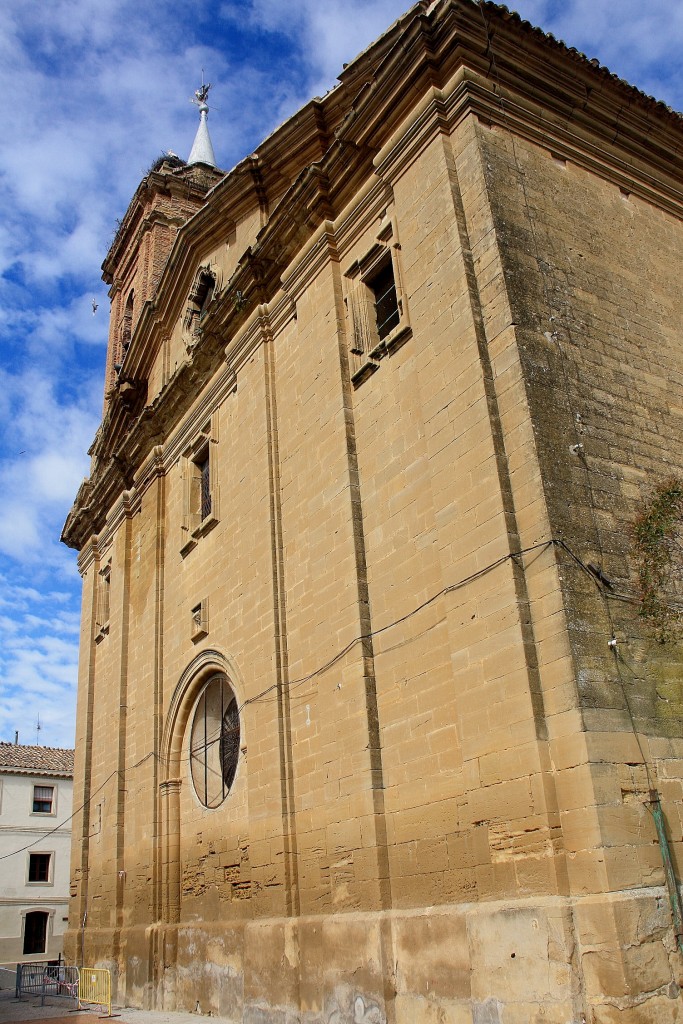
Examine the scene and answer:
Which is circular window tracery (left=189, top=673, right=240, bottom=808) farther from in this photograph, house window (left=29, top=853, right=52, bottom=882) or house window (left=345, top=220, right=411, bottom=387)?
house window (left=29, top=853, right=52, bottom=882)

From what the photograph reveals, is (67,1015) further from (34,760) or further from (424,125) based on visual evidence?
(34,760)

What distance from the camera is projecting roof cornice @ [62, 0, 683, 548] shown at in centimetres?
980

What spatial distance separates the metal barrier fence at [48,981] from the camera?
1555 centimetres

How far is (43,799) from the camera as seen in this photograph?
117 feet

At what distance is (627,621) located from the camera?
7555mm

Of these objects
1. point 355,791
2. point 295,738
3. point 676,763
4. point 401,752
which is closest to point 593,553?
point 676,763

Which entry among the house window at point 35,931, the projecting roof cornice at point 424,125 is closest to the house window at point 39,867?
the house window at point 35,931

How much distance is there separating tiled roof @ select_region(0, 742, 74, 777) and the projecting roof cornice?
83.3 ft

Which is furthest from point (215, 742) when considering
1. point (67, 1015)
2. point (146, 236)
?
point (146, 236)

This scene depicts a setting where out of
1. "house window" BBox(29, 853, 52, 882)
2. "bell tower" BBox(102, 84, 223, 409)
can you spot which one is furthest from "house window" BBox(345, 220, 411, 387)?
"house window" BBox(29, 853, 52, 882)

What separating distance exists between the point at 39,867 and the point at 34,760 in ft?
13.7

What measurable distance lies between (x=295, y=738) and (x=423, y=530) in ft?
10.5

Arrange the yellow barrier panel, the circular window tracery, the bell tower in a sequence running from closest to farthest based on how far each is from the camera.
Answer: the circular window tracery → the yellow barrier panel → the bell tower

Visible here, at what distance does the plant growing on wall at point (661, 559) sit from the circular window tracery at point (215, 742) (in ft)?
20.8
